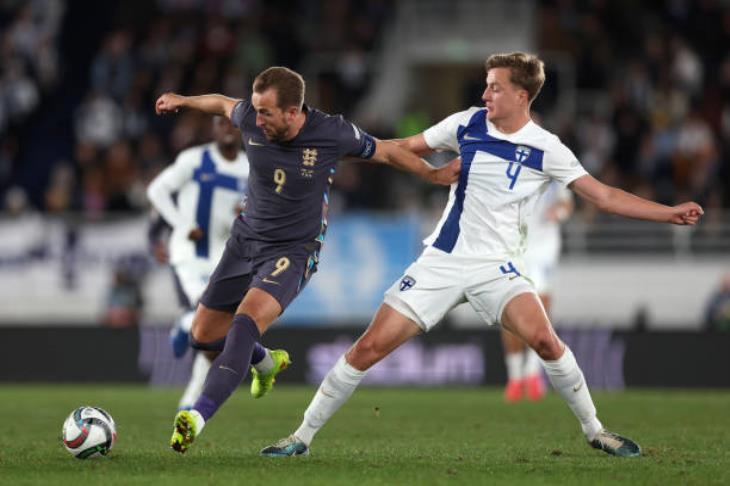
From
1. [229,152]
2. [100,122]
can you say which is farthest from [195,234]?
[100,122]

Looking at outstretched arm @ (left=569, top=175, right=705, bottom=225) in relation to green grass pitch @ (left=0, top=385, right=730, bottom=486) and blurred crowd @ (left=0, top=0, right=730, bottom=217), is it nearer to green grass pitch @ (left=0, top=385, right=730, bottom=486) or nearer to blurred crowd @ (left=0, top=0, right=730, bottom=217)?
green grass pitch @ (left=0, top=385, right=730, bottom=486)

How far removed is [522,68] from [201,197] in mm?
4677

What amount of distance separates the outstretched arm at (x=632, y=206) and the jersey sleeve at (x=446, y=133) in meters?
0.81

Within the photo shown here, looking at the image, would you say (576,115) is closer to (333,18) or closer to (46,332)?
(333,18)

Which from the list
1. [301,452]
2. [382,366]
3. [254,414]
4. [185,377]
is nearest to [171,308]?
[185,377]

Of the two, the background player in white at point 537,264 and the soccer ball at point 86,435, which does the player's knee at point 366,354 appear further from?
the background player in white at point 537,264

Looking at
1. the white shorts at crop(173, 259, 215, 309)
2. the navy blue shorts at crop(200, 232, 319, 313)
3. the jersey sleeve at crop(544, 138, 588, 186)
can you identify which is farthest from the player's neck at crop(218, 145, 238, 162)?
the jersey sleeve at crop(544, 138, 588, 186)

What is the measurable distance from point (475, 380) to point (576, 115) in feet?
27.1

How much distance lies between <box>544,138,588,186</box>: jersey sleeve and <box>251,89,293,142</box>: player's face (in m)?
1.59

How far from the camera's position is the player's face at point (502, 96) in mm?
8906

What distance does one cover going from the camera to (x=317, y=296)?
19.8 metres

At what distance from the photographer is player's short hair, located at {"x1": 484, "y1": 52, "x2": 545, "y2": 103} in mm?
8930

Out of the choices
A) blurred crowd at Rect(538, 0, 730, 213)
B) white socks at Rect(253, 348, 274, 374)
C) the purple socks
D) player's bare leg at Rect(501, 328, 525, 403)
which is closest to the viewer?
the purple socks

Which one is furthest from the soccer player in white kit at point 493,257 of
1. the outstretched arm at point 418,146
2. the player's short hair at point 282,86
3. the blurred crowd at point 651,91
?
the blurred crowd at point 651,91
